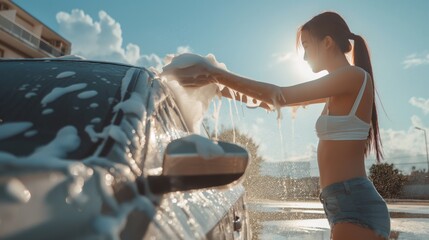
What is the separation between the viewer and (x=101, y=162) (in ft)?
3.53

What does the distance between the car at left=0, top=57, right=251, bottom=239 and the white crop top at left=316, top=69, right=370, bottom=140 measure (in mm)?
624

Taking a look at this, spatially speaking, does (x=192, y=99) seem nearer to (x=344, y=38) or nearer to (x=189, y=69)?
(x=189, y=69)

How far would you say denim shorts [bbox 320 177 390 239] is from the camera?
5.93 ft

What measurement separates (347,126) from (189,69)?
0.76 metres

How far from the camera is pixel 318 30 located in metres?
2.15

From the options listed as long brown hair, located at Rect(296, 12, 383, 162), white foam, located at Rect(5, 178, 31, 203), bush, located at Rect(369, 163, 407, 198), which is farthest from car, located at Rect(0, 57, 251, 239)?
bush, located at Rect(369, 163, 407, 198)

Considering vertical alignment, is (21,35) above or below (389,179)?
above

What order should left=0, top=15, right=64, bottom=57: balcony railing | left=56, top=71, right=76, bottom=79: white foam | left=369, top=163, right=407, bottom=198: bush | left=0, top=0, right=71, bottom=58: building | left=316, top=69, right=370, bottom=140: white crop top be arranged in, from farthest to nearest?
left=369, top=163, right=407, bottom=198: bush, left=0, top=0, right=71, bottom=58: building, left=0, top=15, right=64, bottom=57: balcony railing, left=316, top=69, right=370, bottom=140: white crop top, left=56, top=71, right=76, bottom=79: white foam

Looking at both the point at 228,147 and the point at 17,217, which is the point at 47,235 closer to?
the point at 17,217

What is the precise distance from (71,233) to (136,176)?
30 centimetres

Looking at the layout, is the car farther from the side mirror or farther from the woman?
the woman

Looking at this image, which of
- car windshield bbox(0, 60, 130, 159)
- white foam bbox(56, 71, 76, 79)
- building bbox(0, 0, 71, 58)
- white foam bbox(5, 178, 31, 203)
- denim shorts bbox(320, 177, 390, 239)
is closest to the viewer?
white foam bbox(5, 178, 31, 203)

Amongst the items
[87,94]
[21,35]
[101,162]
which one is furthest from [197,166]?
[21,35]

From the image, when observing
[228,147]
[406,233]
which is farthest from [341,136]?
[406,233]
